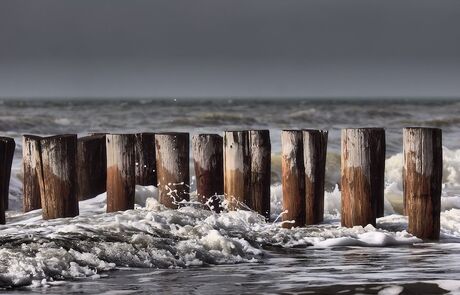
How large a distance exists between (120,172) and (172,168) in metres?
0.45

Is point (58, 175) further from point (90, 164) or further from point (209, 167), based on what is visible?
point (90, 164)

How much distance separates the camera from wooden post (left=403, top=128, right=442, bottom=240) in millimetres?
8906

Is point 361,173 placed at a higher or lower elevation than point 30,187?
higher

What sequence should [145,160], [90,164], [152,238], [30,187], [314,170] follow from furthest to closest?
[90,164] < [30,187] < [145,160] < [314,170] < [152,238]

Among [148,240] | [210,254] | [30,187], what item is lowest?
[210,254]

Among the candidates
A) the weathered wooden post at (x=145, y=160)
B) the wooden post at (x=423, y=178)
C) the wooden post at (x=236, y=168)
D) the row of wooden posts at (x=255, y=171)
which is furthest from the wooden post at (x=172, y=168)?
the wooden post at (x=423, y=178)

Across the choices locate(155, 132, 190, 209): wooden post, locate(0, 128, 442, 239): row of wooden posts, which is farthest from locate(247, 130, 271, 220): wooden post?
locate(155, 132, 190, 209): wooden post

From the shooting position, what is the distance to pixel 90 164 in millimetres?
11188

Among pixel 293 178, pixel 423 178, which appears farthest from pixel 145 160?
pixel 423 178

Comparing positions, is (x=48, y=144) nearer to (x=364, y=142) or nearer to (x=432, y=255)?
(x=364, y=142)

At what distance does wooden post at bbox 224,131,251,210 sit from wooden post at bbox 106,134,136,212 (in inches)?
32.5

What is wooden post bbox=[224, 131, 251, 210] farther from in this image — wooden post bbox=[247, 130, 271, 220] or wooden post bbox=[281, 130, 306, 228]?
wooden post bbox=[281, 130, 306, 228]

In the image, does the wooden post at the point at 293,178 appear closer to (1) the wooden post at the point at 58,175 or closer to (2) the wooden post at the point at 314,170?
(2) the wooden post at the point at 314,170

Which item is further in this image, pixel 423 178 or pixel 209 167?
pixel 209 167
